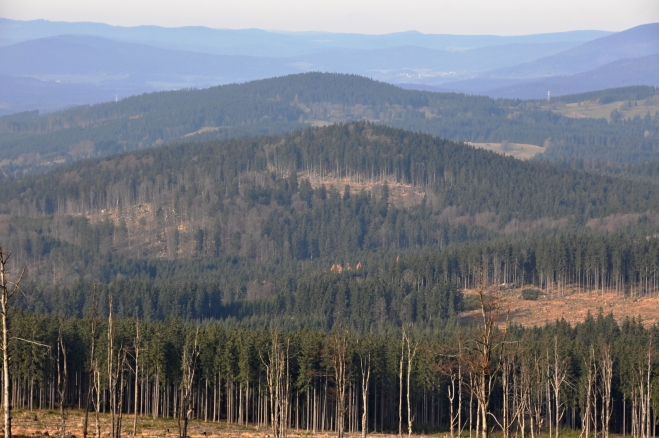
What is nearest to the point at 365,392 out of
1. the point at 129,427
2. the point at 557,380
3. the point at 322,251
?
the point at 557,380

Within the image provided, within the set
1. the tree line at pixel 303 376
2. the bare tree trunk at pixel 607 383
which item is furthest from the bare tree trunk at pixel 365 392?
the bare tree trunk at pixel 607 383

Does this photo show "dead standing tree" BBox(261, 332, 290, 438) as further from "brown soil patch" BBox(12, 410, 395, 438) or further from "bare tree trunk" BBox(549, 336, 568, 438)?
"bare tree trunk" BBox(549, 336, 568, 438)

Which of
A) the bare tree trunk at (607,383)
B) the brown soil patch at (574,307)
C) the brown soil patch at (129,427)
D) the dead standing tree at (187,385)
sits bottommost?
the brown soil patch at (574,307)

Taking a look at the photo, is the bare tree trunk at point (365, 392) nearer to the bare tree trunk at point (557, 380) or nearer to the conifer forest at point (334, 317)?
the conifer forest at point (334, 317)

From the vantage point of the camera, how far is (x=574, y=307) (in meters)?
118

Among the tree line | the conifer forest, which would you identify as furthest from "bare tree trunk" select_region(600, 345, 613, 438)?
the tree line

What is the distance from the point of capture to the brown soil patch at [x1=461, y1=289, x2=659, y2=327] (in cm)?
11125

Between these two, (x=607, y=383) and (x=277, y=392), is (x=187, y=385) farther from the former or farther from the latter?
(x=607, y=383)

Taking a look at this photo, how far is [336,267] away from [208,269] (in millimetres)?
20631

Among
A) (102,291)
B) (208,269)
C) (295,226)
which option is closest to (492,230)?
(295,226)

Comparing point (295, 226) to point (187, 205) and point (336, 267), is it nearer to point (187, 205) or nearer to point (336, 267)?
point (187, 205)

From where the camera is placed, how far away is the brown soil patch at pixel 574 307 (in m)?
111

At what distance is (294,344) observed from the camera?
75188 millimetres

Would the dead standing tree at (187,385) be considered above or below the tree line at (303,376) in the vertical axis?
above
